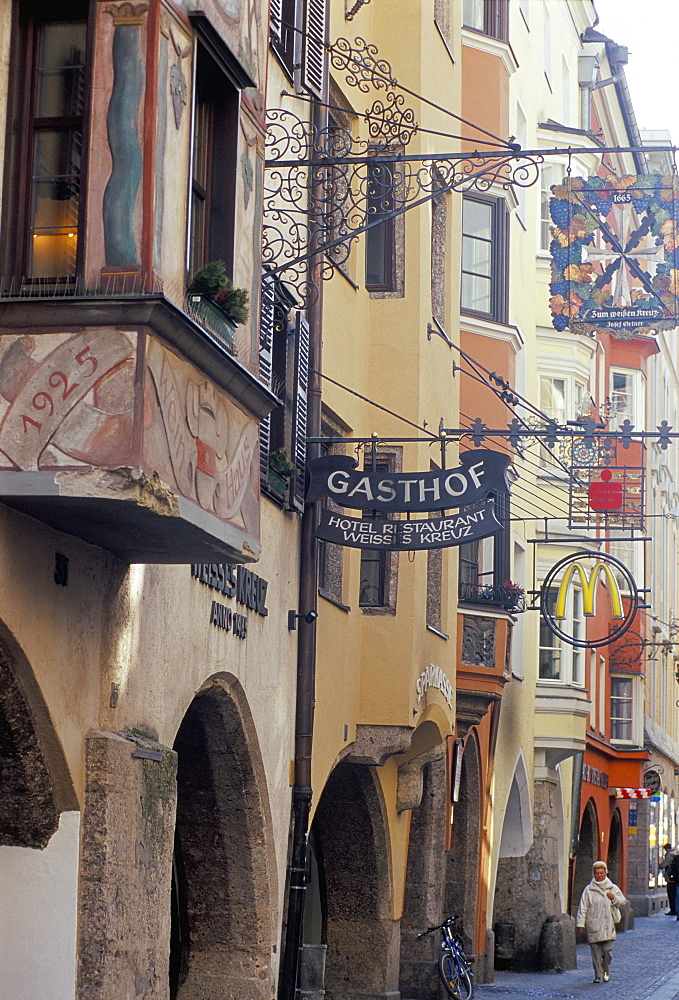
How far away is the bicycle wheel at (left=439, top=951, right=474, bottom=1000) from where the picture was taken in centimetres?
2005

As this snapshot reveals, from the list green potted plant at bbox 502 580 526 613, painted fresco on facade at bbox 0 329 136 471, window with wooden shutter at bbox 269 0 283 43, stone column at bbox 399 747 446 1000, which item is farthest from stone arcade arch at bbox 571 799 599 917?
painted fresco on facade at bbox 0 329 136 471

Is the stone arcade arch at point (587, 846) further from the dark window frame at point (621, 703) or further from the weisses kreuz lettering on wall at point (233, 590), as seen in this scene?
the weisses kreuz lettering on wall at point (233, 590)

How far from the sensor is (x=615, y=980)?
82.8 feet

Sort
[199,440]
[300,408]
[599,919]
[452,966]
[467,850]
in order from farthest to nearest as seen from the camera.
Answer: [599,919], [467,850], [452,966], [300,408], [199,440]

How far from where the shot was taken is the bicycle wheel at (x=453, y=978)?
65.8 feet

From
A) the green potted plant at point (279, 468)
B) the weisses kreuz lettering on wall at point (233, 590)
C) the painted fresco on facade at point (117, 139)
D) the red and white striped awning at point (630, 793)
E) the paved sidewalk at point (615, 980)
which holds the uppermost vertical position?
the painted fresco on facade at point (117, 139)

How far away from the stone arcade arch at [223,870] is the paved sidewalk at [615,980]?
982 cm

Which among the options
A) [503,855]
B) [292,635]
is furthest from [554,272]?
[503,855]

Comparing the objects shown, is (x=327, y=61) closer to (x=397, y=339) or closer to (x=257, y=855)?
(x=397, y=339)

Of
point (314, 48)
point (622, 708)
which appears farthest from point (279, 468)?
point (622, 708)

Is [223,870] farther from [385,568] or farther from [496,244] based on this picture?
[496,244]

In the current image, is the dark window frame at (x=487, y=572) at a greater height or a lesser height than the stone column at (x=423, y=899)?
greater

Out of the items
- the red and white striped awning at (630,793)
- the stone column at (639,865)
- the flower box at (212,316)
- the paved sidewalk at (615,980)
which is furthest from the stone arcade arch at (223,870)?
the stone column at (639,865)

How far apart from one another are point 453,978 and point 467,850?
12.8 feet
